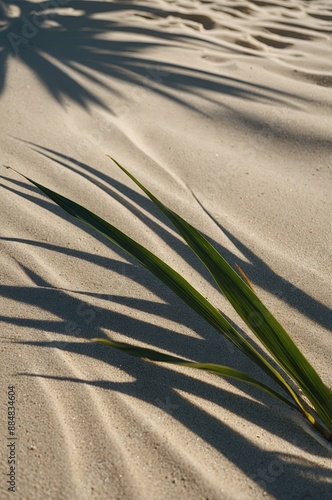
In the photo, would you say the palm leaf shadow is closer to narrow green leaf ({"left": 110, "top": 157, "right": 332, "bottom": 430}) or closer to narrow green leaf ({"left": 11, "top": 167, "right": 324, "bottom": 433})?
narrow green leaf ({"left": 11, "top": 167, "right": 324, "bottom": 433})

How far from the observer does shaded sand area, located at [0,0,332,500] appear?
156cm

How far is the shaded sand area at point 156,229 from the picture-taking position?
61.3 inches

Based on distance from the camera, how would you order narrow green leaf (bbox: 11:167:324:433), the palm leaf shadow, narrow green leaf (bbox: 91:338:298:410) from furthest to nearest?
the palm leaf shadow, narrow green leaf (bbox: 11:167:324:433), narrow green leaf (bbox: 91:338:298:410)

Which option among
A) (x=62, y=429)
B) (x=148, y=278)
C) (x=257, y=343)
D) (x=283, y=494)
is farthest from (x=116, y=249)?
(x=283, y=494)

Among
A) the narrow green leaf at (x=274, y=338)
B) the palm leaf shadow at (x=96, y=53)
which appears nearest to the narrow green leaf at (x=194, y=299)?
the narrow green leaf at (x=274, y=338)

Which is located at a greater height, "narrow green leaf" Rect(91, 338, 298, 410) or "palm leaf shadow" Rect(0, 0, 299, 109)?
"palm leaf shadow" Rect(0, 0, 299, 109)

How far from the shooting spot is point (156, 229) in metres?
2.36

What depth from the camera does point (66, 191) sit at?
2549mm

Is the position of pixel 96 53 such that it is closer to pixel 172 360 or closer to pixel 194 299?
pixel 194 299

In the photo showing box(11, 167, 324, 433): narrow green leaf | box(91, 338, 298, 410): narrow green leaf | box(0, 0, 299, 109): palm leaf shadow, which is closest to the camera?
box(91, 338, 298, 410): narrow green leaf

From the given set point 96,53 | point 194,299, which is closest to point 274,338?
point 194,299

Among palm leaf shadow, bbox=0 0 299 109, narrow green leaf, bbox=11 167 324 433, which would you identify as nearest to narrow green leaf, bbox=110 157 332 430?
narrow green leaf, bbox=11 167 324 433

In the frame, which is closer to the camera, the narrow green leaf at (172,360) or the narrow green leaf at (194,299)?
the narrow green leaf at (172,360)

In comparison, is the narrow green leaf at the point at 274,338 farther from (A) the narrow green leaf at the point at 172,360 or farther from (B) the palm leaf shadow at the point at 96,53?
(B) the palm leaf shadow at the point at 96,53
